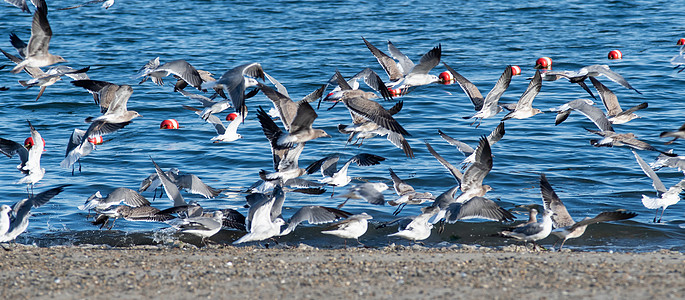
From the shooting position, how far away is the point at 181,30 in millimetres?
27484

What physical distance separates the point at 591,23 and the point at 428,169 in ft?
54.3

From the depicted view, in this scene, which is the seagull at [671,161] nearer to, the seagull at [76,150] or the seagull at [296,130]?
the seagull at [296,130]

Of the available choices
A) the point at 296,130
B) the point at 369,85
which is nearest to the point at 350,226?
the point at 296,130

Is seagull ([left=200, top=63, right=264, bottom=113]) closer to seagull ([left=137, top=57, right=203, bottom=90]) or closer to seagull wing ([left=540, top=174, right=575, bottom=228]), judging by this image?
seagull ([left=137, top=57, right=203, bottom=90])

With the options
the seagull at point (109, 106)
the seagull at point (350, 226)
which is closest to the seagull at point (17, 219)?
the seagull at point (109, 106)

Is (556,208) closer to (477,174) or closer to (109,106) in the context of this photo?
(477,174)

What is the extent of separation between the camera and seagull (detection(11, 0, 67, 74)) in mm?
10711

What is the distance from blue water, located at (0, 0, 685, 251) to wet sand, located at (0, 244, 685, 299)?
1.89m

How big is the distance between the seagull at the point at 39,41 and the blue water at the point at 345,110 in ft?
6.99

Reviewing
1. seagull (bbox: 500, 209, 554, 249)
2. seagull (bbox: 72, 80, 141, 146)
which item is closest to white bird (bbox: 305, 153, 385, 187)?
seagull (bbox: 500, 209, 554, 249)

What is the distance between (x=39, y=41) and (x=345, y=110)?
337 inches

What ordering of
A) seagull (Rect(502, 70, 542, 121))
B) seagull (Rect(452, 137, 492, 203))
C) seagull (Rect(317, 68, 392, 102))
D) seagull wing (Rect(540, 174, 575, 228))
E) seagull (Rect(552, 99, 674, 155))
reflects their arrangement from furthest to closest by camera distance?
seagull (Rect(502, 70, 542, 121)) < seagull (Rect(552, 99, 674, 155)) < seagull (Rect(317, 68, 392, 102)) < seagull (Rect(452, 137, 492, 203)) < seagull wing (Rect(540, 174, 575, 228))

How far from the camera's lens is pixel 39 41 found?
1091 centimetres

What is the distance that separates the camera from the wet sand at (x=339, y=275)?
647 centimetres
